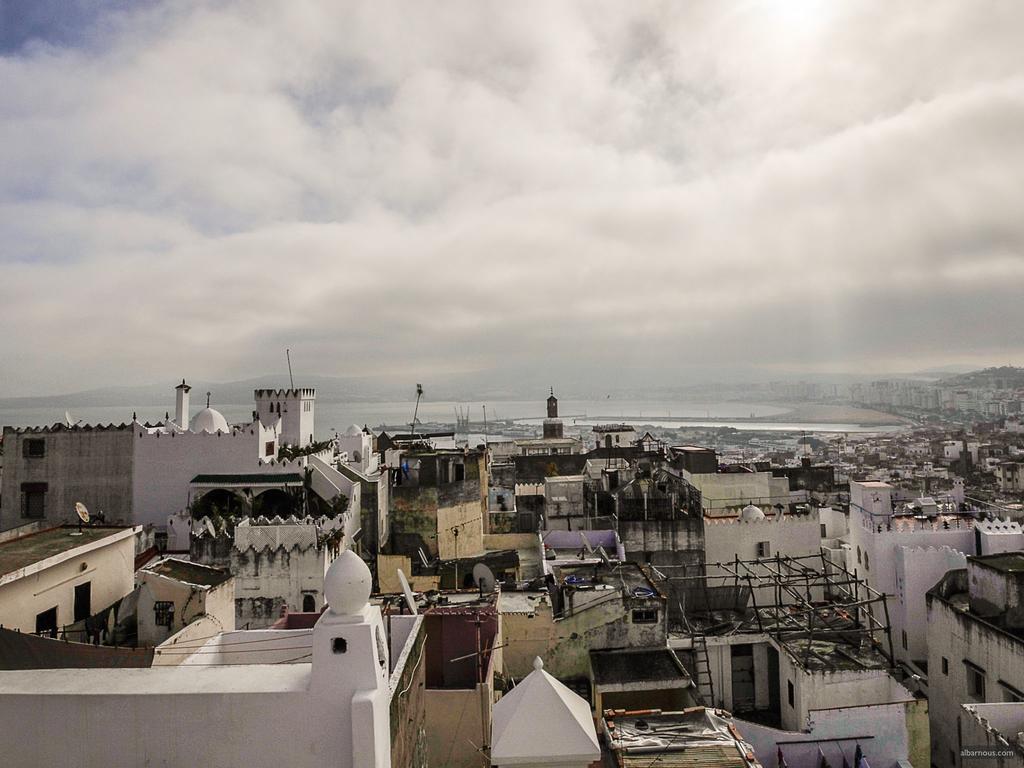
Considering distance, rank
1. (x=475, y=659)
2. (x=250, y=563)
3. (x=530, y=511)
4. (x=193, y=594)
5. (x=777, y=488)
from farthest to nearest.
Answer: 1. (x=777, y=488)
2. (x=530, y=511)
3. (x=250, y=563)
4. (x=475, y=659)
5. (x=193, y=594)

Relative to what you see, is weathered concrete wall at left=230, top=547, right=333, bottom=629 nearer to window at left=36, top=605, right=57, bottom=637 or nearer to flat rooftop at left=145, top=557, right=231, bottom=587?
flat rooftop at left=145, top=557, right=231, bottom=587

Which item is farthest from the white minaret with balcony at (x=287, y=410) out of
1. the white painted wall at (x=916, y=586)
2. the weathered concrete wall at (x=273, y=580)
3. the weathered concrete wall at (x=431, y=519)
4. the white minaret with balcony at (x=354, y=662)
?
the white minaret with balcony at (x=354, y=662)

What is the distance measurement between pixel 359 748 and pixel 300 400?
4006 centimetres

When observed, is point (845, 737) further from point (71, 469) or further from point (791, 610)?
point (71, 469)

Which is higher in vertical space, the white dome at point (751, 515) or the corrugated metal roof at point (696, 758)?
the white dome at point (751, 515)

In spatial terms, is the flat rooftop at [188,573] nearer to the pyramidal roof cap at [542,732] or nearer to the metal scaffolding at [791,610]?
the pyramidal roof cap at [542,732]

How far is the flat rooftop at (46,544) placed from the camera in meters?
13.7

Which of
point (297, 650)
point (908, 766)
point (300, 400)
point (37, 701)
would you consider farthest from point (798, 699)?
point (300, 400)

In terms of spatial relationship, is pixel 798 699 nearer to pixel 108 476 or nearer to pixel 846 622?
pixel 846 622

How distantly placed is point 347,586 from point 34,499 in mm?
30805

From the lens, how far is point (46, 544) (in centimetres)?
1523

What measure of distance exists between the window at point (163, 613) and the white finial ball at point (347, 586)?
22.8 ft

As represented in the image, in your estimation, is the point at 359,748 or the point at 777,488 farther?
the point at 777,488

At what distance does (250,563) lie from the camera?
22.5m
